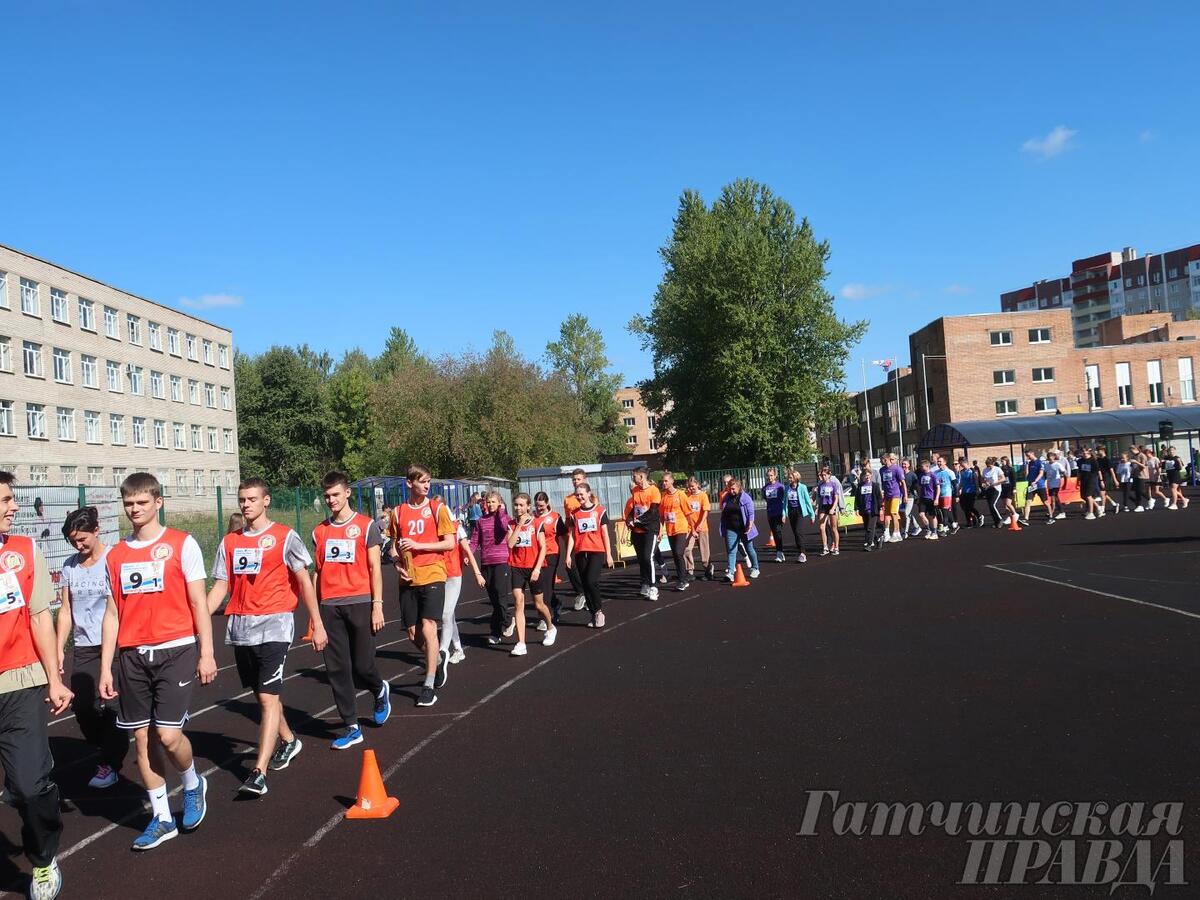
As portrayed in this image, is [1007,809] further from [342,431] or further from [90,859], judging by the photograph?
[342,431]

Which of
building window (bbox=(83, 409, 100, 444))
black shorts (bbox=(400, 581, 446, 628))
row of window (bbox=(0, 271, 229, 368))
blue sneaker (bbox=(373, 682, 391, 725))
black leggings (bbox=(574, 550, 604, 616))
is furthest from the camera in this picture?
building window (bbox=(83, 409, 100, 444))

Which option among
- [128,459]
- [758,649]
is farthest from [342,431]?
[758,649]

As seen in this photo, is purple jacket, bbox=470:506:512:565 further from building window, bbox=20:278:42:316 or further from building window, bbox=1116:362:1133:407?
building window, bbox=1116:362:1133:407

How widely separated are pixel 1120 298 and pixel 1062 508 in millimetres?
121905

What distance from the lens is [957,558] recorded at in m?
18.8

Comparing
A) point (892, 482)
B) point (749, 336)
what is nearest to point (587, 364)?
point (749, 336)

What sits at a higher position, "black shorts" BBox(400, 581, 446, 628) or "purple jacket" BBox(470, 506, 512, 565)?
"purple jacket" BBox(470, 506, 512, 565)

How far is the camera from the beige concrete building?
4344 centimetres

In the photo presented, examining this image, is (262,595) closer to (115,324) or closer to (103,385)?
(103,385)

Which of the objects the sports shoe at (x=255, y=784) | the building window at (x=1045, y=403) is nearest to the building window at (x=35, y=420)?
the sports shoe at (x=255, y=784)

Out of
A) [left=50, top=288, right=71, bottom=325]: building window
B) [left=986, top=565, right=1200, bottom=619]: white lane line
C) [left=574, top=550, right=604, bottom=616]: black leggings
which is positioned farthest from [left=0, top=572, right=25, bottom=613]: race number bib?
[left=50, top=288, right=71, bottom=325]: building window

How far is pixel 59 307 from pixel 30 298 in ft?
8.31

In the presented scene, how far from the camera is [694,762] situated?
6195mm

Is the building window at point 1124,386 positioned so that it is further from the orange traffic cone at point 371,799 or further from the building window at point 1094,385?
the orange traffic cone at point 371,799
